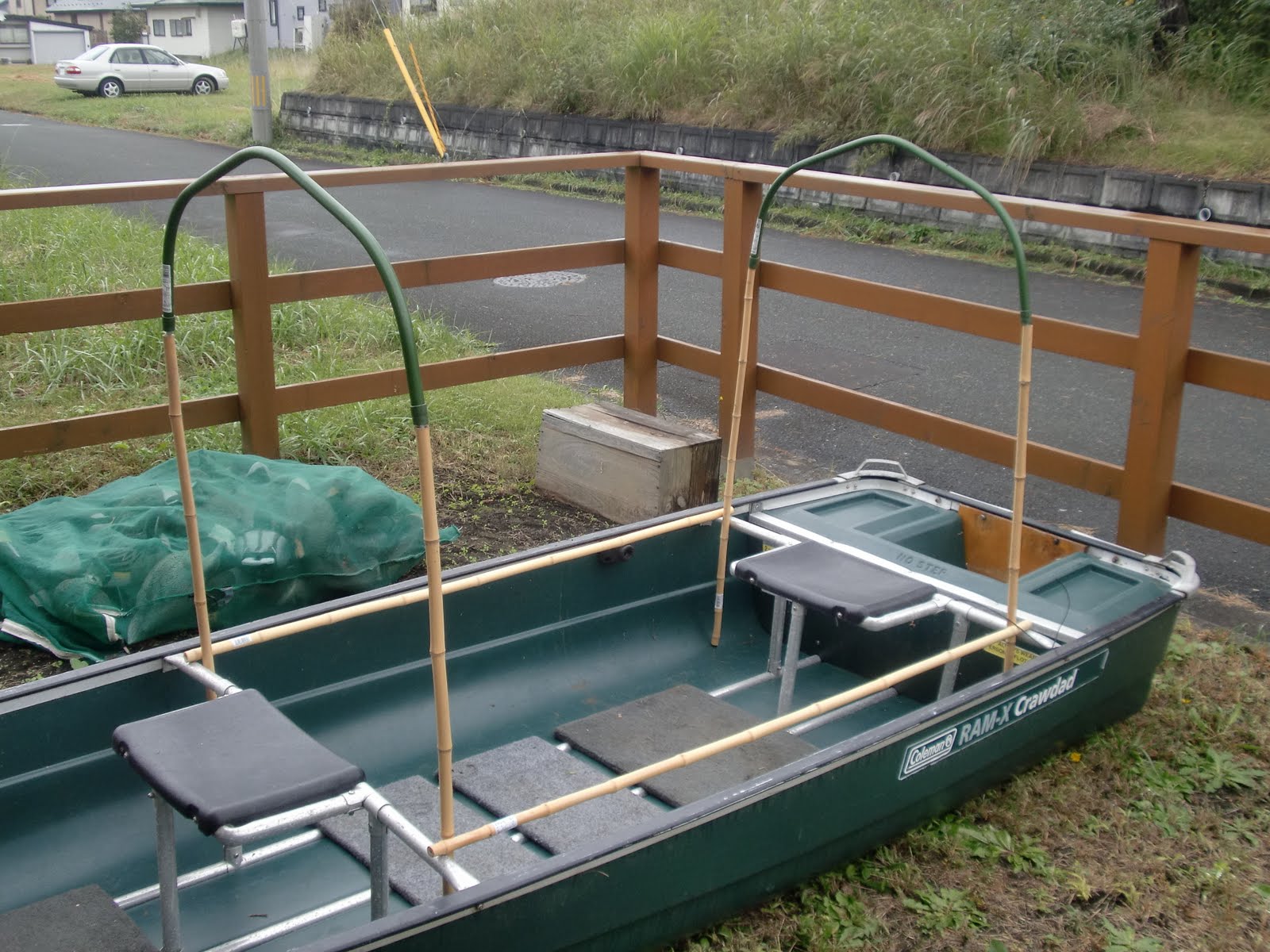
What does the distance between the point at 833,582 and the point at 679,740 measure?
0.63 m

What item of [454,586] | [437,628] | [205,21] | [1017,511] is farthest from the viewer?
[205,21]

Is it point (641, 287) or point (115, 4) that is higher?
point (115, 4)

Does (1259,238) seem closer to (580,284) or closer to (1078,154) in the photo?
(580,284)

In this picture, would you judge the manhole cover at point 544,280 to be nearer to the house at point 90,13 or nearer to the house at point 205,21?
the house at point 205,21

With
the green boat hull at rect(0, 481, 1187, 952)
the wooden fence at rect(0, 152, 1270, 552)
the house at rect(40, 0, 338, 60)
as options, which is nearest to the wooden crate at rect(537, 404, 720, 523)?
the wooden fence at rect(0, 152, 1270, 552)

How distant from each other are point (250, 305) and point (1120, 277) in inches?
306

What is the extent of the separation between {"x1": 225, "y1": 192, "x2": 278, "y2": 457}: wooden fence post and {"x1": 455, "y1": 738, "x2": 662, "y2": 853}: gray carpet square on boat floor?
6.55 ft

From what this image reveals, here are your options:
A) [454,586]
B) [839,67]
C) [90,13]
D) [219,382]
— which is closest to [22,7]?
[90,13]

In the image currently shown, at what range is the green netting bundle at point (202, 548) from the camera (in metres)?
3.99

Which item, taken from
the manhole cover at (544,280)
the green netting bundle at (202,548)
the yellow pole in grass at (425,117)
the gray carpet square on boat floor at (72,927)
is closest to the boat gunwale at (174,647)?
the green netting bundle at (202,548)

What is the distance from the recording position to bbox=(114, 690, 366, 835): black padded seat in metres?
2.33

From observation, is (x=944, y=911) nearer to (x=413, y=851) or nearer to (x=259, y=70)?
(x=413, y=851)

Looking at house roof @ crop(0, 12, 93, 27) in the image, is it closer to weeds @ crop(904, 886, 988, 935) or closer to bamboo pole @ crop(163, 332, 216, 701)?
bamboo pole @ crop(163, 332, 216, 701)

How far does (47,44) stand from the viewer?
2557 inches
